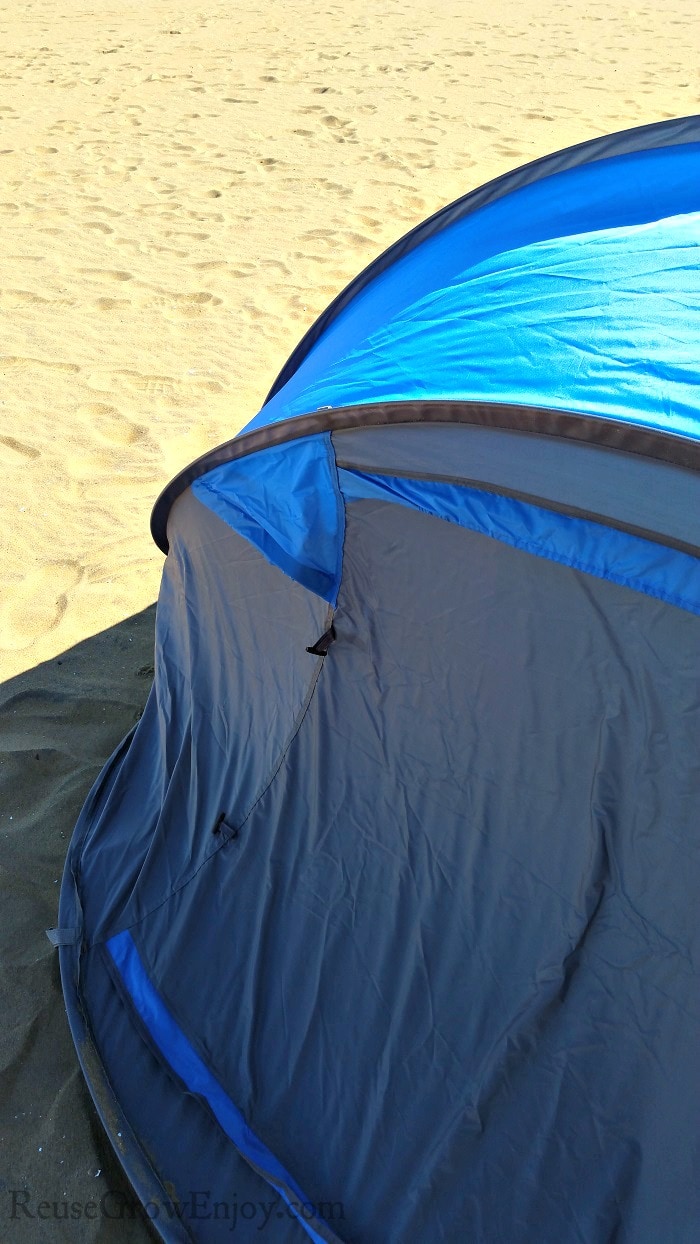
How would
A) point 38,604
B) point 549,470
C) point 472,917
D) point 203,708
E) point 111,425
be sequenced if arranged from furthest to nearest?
1. point 111,425
2. point 38,604
3. point 203,708
4. point 472,917
5. point 549,470

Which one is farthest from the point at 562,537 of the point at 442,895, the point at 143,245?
the point at 143,245

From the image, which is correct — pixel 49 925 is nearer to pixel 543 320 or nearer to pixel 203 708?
pixel 203 708

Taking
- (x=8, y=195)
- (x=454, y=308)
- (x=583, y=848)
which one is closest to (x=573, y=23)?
(x=8, y=195)

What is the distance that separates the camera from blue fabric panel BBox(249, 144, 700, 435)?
166 centimetres

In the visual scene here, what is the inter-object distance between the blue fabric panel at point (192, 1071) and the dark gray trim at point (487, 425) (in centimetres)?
117

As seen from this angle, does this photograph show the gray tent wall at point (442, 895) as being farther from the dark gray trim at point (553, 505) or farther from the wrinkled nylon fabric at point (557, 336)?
the wrinkled nylon fabric at point (557, 336)

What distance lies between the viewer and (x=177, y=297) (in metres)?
5.78

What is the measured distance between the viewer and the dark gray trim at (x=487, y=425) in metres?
1.49

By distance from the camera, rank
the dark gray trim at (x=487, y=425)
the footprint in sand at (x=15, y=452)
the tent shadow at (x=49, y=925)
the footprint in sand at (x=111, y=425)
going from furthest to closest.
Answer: the footprint in sand at (x=111, y=425) → the footprint in sand at (x=15, y=452) → the tent shadow at (x=49, y=925) → the dark gray trim at (x=487, y=425)

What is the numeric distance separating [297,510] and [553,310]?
0.64m

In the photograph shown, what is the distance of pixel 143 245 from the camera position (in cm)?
641

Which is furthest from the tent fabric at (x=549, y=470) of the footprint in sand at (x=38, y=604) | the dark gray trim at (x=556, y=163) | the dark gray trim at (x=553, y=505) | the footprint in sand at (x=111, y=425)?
the footprint in sand at (x=111, y=425)

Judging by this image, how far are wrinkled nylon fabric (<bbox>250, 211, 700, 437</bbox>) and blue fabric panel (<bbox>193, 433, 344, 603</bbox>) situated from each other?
0.40 ft

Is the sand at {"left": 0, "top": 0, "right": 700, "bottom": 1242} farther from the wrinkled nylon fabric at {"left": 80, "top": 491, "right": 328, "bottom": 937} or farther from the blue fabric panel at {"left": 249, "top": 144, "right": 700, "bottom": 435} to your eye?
Answer: the blue fabric panel at {"left": 249, "top": 144, "right": 700, "bottom": 435}
